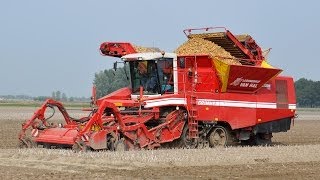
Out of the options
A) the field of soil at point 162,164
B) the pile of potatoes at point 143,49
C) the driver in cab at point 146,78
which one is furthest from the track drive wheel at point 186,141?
the pile of potatoes at point 143,49

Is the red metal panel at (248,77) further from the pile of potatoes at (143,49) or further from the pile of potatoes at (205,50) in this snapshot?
the pile of potatoes at (143,49)

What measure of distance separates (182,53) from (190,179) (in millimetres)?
8290

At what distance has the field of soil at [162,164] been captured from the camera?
1138 cm

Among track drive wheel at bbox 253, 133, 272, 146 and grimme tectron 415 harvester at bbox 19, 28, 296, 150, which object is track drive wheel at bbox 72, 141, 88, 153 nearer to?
grimme tectron 415 harvester at bbox 19, 28, 296, 150

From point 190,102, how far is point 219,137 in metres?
1.67

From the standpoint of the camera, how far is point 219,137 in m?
18.8

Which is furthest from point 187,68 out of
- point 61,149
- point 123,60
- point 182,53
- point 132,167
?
point 132,167

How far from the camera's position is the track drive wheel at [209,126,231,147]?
1859cm

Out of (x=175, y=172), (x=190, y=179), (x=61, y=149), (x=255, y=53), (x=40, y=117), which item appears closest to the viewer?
(x=190, y=179)

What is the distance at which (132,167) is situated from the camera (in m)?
12.4

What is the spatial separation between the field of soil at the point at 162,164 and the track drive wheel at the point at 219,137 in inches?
102

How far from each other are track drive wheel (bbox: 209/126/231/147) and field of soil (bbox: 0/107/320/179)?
8.51 feet

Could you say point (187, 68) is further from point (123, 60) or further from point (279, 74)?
point (279, 74)

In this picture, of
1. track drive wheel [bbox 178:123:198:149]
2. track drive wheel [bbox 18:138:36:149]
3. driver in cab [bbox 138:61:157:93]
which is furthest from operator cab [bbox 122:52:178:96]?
track drive wheel [bbox 18:138:36:149]
